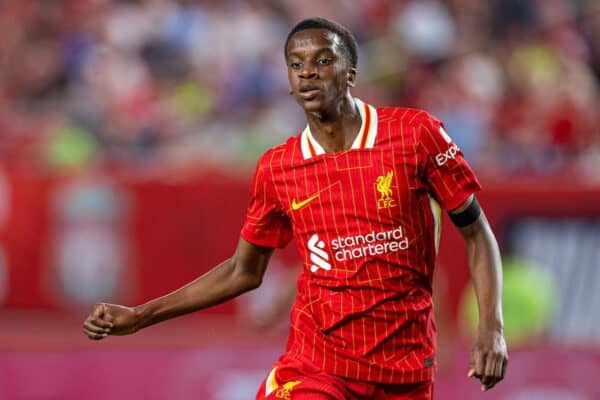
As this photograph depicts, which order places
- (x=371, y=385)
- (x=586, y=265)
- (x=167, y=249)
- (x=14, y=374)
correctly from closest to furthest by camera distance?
(x=371, y=385), (x=14, y=374), (x=586, y=265), (x=167, y=249)

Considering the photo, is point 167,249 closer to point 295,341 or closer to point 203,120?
point 203,120

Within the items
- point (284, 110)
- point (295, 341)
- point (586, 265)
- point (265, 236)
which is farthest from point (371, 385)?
point (284, 110)

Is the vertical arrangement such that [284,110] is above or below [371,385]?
above

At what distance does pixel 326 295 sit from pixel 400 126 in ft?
2.28

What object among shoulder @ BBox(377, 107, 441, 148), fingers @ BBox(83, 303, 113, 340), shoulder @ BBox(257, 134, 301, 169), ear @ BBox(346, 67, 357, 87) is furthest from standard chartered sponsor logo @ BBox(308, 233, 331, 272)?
fingers @ BBox(83, 303, 113, 340)

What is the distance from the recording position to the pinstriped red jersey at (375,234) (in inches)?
192

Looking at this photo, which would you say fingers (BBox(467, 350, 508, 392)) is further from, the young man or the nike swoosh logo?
the nike swoosh logo

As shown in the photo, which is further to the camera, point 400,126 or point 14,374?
point 14,374

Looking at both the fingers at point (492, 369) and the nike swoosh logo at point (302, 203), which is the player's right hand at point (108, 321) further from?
the fingers at point (492, 369)

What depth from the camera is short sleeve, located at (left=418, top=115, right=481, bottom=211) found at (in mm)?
4879

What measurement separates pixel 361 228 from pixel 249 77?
9023mm

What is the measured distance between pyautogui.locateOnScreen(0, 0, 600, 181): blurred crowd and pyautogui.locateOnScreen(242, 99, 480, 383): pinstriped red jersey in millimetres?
6954

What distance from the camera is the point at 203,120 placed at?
13.4 m

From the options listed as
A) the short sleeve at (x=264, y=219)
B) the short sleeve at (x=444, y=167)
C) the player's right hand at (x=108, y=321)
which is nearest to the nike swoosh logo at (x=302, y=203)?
the short sleeve at (x=264, y=219)
